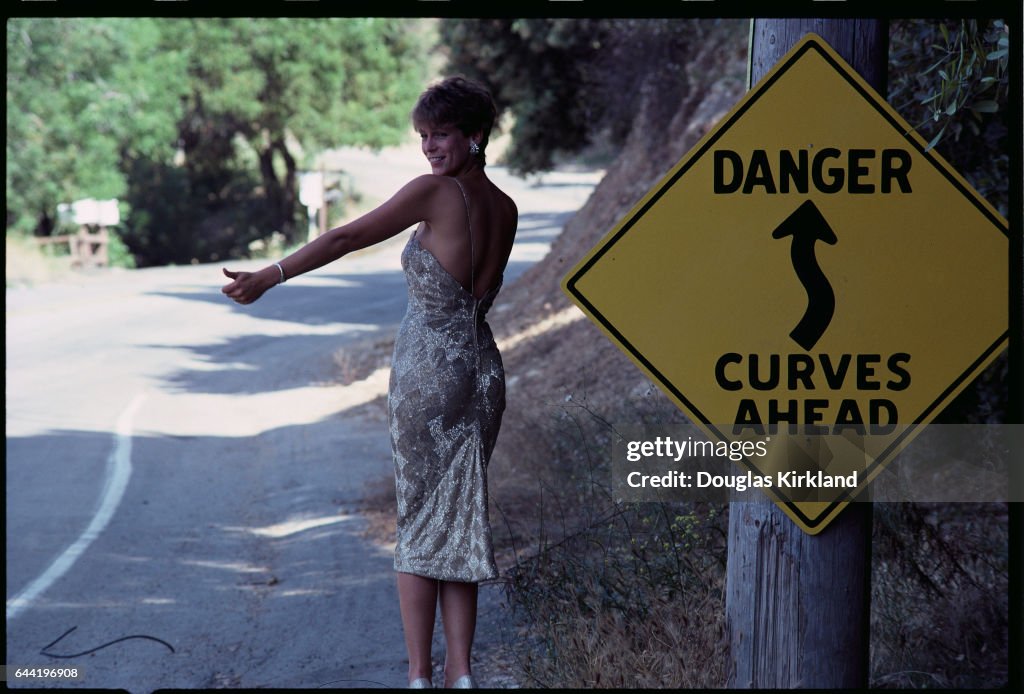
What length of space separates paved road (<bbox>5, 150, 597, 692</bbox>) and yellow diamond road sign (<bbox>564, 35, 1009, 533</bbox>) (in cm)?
244

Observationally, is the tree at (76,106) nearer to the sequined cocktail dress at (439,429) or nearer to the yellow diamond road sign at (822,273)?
the sequined cocktail dress at (439,429)

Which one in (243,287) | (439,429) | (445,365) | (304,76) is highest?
(304,76)

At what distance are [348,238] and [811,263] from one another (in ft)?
4.23

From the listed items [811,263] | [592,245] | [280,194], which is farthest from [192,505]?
[280,194]

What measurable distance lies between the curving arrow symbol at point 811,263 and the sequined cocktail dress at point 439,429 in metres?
0.99

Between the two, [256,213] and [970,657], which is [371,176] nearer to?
[256,213]

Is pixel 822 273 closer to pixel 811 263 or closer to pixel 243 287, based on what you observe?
pixel 811 263

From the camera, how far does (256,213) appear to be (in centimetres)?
4606

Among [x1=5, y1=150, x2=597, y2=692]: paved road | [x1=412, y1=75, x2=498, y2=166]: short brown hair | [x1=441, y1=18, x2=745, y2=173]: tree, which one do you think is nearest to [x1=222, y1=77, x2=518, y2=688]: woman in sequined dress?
[x1=412, y1=75, x2=498, y2=166]: short brown hair

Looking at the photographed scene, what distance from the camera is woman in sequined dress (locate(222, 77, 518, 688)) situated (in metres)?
3.87

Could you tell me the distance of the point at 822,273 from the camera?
3396mm

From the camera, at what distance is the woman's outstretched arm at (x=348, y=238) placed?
363 centimetres

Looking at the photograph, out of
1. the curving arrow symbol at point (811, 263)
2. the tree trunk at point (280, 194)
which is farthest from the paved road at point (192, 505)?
the tree trunk at point (280, 194)

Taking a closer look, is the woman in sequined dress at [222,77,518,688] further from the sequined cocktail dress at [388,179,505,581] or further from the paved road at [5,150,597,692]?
the paved road at [5,150,597,692]
